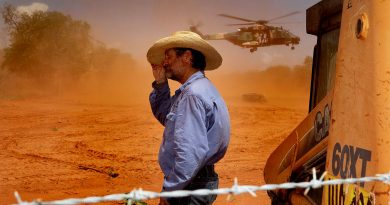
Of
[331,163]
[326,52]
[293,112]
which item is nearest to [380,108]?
[331,163]

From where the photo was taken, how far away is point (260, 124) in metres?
13.2

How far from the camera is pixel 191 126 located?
2.62 metres

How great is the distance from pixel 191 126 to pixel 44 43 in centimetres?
1591

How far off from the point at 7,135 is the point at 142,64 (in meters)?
7.86

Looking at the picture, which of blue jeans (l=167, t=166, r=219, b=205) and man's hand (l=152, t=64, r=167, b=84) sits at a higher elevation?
man's hand (l=152, t=64, r=167, b=84)

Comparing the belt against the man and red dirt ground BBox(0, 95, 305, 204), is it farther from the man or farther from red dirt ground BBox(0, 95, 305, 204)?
red dirt ground BBox(0, 95, 305, 204)

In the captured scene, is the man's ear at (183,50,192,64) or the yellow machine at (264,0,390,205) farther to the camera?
the man's ear at (183,50,192,64)

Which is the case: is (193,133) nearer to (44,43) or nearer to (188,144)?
(188,144)

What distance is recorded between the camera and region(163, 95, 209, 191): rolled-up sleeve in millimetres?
2600

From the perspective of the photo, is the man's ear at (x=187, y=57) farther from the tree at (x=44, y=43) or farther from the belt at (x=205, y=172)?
the tree at (x=44, y=43)

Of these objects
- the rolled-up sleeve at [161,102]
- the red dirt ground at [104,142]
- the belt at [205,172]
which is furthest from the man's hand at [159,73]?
the red dirt ground at [104,142]

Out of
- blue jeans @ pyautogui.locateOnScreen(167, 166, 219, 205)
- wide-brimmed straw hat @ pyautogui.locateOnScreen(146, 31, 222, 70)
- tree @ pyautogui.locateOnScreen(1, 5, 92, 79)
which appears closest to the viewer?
blue jeans @ pyautogui.locateOnScreen(167, 166, 219, 205)

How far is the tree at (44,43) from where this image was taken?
55.0 feet

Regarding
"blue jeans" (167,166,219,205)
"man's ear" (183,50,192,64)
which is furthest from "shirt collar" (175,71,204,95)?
"blue jeans" (167,166,219,205)
